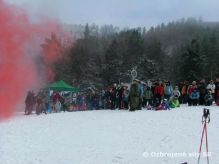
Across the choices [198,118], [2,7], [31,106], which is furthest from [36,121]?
[2,7]

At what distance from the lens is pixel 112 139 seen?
1716 cm

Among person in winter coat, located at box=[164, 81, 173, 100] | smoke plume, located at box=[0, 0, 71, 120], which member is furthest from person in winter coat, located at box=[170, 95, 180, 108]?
smoke plume, located at box=[0, 0, 71, 120]

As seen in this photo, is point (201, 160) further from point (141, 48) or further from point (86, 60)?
point (141, 48)

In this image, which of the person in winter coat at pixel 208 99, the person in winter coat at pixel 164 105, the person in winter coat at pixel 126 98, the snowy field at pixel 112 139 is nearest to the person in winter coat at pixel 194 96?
the person in winter coat at pixel 208 99

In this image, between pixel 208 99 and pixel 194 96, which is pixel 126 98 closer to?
pixel 194 96

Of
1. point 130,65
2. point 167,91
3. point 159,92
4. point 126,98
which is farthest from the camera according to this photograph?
point 130,65

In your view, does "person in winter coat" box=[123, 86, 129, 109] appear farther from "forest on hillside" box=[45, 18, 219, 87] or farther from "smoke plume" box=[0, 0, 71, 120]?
"forest on hillside" box=[45, 18, 219, 87]

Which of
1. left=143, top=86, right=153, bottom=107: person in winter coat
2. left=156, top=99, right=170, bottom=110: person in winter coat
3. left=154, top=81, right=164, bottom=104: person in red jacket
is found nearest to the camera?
left=156, top=99, right=170, bottom=110: person in winter coat

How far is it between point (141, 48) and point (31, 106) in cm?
5980

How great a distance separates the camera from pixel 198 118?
789 inches

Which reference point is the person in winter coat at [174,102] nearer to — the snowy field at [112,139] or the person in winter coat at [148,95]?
the person in winter coat at [148,95]

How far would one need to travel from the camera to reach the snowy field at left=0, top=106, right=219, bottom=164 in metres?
14.5

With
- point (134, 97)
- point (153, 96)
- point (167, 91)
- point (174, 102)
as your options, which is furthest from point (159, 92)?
point (134, 97)

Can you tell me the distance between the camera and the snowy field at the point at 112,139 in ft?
47.6
